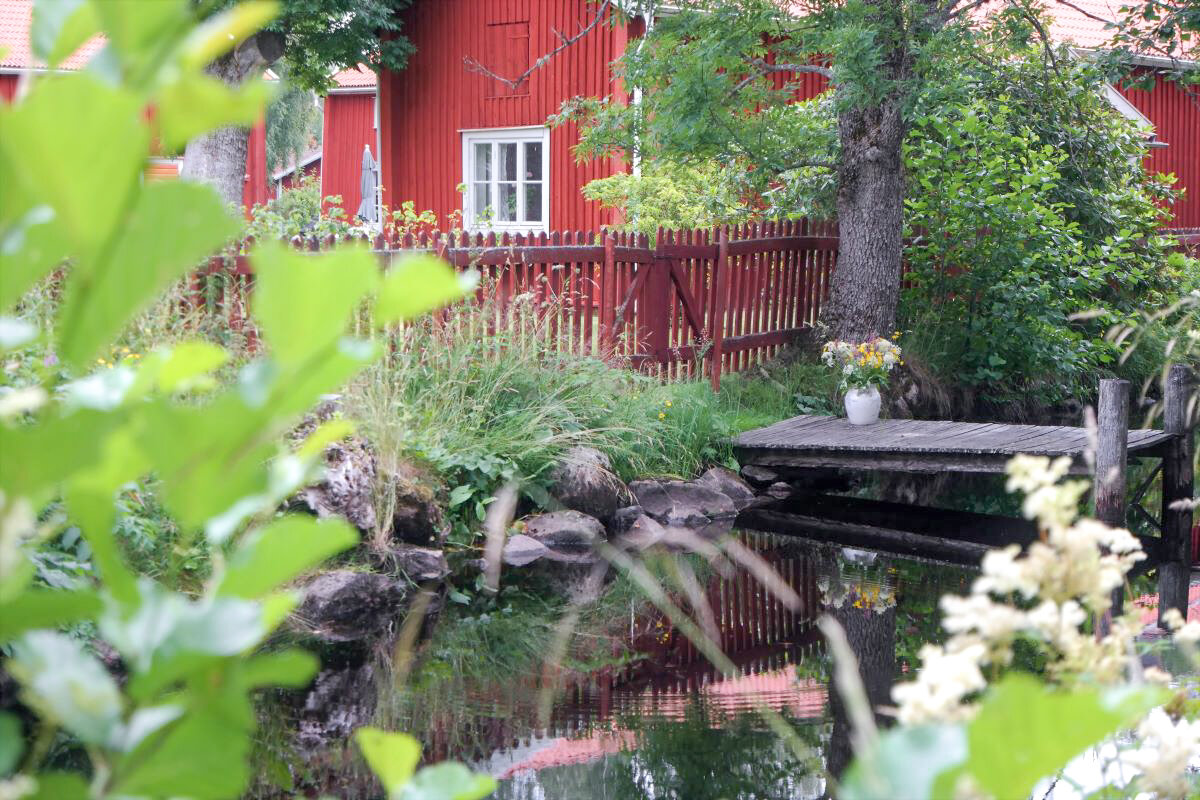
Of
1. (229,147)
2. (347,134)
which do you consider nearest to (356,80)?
(347,134)

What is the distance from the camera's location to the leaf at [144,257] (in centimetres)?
38

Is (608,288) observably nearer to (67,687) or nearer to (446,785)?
(446,785)

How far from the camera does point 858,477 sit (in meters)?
8.92

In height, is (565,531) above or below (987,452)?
below

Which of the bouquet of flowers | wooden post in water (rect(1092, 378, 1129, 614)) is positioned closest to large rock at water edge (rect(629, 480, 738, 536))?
the bouquet of flowers

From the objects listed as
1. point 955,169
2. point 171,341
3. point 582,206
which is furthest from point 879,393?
point 582,206

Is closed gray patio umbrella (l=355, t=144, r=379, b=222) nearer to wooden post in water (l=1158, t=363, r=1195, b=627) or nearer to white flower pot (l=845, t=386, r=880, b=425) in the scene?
white flower pot (l=845, t=386, r=880, b=425)

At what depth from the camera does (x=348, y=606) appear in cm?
534

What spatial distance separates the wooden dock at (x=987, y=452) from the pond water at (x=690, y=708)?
1320 millimetres

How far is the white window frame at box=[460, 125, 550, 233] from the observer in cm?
1565

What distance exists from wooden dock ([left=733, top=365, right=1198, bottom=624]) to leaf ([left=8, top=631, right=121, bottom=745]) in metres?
6.60

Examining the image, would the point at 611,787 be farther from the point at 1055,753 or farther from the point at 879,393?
the point at 879,393

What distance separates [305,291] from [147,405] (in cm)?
8

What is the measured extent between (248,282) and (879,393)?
4.43 metres
